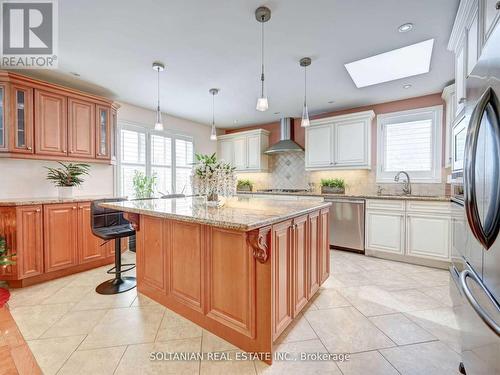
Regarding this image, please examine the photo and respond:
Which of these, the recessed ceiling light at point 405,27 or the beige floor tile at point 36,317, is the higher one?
the recessed ceiling light at point 405,27

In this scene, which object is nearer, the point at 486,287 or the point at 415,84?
the point at 486,287

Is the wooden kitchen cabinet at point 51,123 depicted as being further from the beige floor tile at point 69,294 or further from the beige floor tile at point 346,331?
the beige floor tile at point 346,331

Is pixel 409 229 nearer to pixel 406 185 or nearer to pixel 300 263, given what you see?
pixel 406 185

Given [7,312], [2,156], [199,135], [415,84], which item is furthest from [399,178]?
[2,156]

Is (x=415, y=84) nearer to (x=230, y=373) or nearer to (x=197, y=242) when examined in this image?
(x=197, y=242)

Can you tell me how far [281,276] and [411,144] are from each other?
3581 millimetres

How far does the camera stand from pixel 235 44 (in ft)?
7.56

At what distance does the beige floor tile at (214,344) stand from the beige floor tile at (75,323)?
0.95 m

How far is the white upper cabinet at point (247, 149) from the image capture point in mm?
5316

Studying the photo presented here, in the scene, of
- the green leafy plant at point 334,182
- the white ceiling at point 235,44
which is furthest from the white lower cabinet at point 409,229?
the white ceiling at point 235,44

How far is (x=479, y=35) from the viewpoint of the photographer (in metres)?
1.34

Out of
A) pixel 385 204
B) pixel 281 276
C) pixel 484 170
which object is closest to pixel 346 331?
Result: pixel 281 276

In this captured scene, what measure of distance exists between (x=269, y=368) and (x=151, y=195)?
145 inches

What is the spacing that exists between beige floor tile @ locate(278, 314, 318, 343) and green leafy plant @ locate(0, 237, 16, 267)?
9.21 ft
